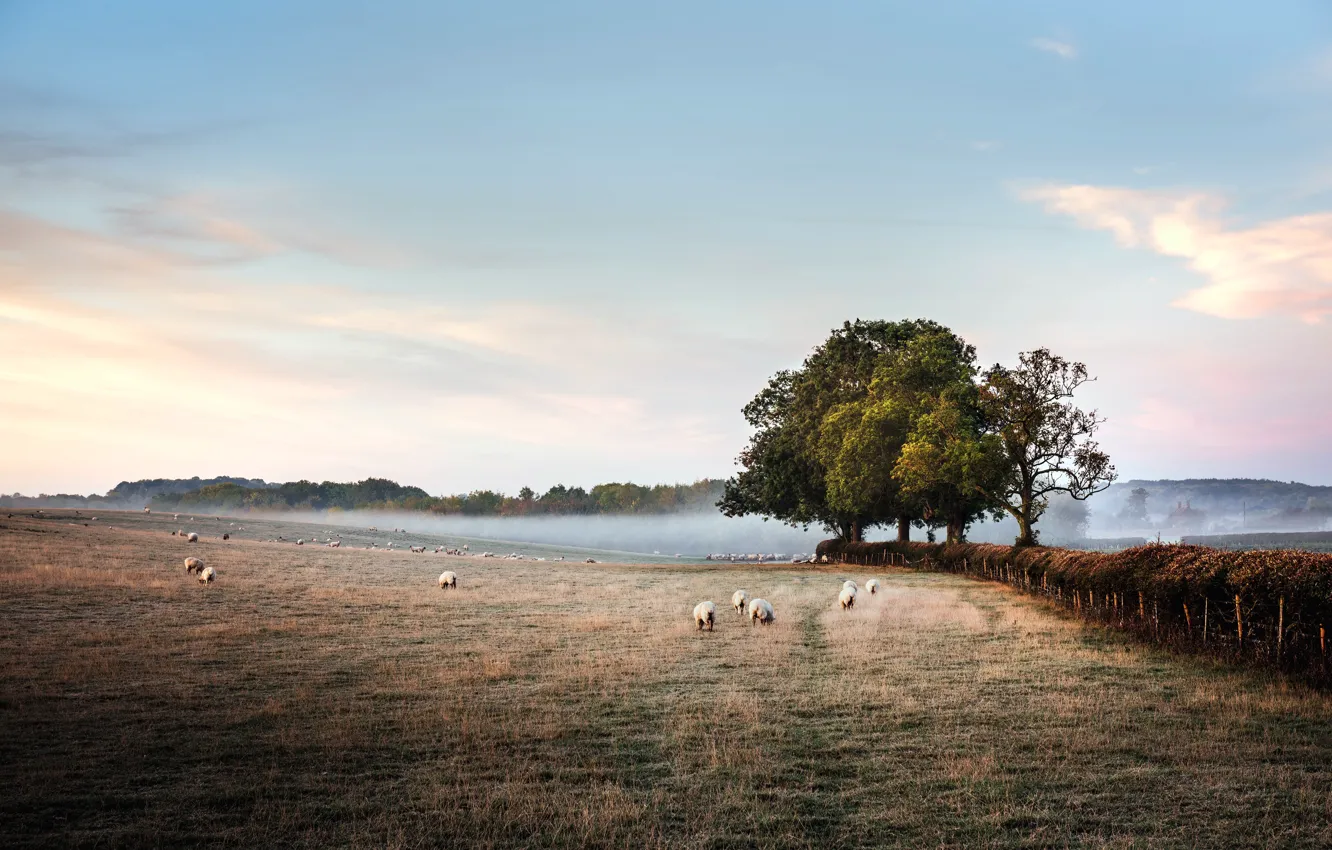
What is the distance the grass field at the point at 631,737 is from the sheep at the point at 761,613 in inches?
51.0

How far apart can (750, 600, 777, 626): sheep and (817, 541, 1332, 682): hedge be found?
35.9 ft

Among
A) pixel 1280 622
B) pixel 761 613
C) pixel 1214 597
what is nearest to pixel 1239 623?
pixel 1280 622

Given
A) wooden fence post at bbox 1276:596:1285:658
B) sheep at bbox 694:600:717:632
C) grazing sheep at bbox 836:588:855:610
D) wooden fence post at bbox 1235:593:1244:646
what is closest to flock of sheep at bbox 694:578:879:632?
sheep at bbox 694:600:717:632

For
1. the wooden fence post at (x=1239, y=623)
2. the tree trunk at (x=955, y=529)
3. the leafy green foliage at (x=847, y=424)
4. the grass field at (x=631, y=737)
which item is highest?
the leafy green foliage at (x=847, y=424)

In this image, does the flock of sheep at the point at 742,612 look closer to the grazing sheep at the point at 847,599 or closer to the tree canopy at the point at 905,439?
the grazing sheep at the point at 847,599

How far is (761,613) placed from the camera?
1254 inches

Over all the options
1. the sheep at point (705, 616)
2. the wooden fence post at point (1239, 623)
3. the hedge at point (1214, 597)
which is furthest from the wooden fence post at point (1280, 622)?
the sheep at point (705, 616)

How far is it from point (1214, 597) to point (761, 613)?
45.1ft

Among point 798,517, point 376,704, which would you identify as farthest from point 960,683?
point 798,517

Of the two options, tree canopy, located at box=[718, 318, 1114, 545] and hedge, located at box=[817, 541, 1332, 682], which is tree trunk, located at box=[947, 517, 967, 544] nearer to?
tree canopy, located at box=[718, 318, 1114, 545]

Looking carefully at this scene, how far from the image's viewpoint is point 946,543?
2640 inches

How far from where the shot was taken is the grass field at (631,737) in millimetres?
10852

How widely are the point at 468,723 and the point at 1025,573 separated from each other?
36.1m

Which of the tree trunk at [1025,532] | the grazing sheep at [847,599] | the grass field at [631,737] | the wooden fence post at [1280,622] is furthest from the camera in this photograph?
the tree trunk at [1025,532]
